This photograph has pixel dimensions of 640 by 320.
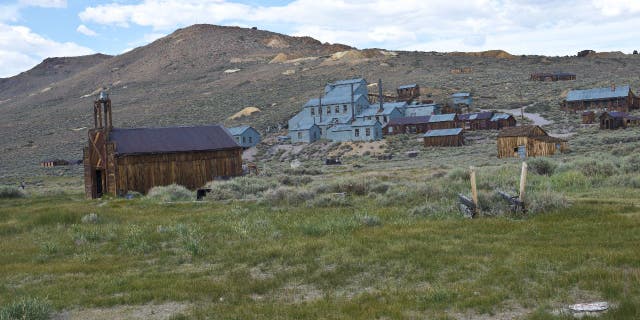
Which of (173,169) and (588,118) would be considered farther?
(588,118)

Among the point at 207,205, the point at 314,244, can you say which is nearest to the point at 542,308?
the point at 314,244

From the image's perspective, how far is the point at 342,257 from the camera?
11.9 meters

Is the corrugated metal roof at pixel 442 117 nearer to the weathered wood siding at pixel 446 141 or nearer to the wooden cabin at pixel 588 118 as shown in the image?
the weathered wood siding at pixel 446 141

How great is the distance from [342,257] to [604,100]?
219 ft

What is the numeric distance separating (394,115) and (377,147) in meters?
12.7

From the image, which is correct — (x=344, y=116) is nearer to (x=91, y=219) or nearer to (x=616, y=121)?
(x=616, y=121)

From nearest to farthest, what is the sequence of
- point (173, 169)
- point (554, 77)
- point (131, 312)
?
point (131, 312) < point (173, 169) < point (554, 77)

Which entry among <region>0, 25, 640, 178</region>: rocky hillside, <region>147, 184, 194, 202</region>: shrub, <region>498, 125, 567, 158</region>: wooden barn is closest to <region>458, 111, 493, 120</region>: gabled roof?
<region>0, 25, 640, 178</region>: rocky hillside

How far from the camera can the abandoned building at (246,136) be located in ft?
236

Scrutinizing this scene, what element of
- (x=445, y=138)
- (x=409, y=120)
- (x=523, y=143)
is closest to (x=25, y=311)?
(x=523, y=143)

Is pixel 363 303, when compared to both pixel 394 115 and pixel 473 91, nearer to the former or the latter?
pixel 394 115

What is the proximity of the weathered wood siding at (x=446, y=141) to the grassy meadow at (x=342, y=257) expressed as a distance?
3797 cm

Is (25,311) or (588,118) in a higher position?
(588,118)

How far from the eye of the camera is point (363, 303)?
29.8 feet
